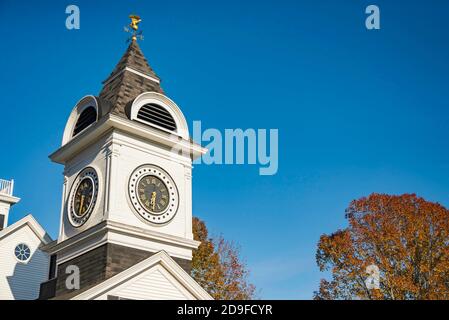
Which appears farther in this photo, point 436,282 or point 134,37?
point 436,282

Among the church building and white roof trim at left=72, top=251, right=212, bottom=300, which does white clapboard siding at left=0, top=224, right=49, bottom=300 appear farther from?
white roof trim at left=72, top=251, right=212, bottom=300

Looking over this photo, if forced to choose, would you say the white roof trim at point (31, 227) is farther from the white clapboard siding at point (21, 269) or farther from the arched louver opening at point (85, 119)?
the arched louver opening at point (85, 119)

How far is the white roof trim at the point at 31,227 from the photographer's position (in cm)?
3394

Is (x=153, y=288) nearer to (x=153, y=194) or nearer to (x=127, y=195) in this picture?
(x=127, y=195)

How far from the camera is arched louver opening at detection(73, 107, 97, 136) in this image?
24016mm

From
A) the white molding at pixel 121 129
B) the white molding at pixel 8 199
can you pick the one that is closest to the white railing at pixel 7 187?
the white molding at pixel 8 199

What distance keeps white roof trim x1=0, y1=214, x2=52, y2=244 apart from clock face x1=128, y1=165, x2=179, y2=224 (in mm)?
15480

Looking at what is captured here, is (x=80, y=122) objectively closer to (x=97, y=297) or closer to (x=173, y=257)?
(x=173, y=257)

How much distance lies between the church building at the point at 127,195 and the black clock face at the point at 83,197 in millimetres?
46

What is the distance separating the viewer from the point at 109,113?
22.2m

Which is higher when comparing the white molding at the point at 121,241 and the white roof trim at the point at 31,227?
A: the white roof trim at the point at 31,227

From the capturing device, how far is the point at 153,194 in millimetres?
22938
